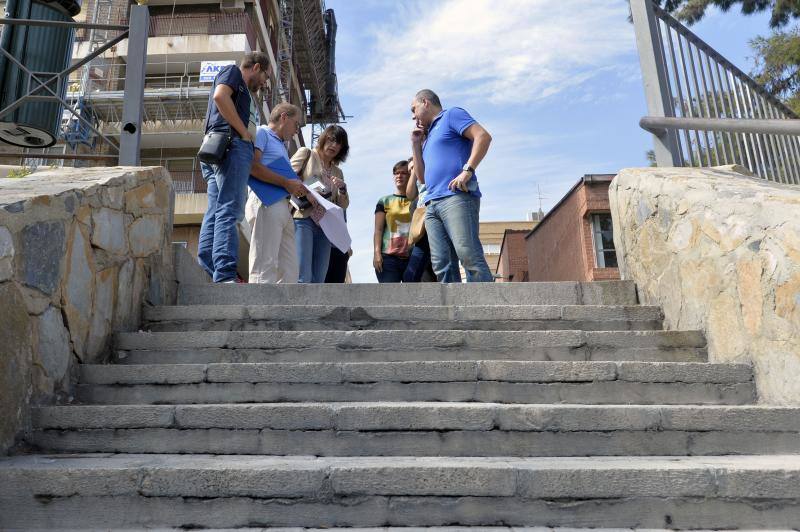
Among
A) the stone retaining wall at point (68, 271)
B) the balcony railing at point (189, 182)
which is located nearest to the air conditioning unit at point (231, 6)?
the balcony railing at point (189, 182)

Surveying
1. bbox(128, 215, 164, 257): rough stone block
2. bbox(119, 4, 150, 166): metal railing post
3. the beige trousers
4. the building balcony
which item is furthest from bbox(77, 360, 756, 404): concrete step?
the building balcony

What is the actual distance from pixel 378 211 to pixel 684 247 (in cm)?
308

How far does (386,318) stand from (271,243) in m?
1.69

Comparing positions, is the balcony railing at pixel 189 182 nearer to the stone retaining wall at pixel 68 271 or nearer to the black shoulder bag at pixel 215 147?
the black shoulder bag at pixel 215 147

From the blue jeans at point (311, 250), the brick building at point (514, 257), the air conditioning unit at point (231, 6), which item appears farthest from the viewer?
the brick building at point (514, 257)

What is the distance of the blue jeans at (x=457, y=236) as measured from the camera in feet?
14.8

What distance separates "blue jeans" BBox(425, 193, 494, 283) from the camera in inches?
178

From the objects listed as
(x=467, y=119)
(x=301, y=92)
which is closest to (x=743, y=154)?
(x=467, y=119)

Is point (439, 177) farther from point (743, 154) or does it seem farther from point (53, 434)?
point (53, 434)

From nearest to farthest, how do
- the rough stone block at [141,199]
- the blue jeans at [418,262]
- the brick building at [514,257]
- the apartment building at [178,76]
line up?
the rough stone block at [141,199] → the blue jeans at [418,262] → the apartment building at [178,76] → the brick building at [514,257]

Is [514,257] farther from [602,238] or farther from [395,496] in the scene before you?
A: [395,496]

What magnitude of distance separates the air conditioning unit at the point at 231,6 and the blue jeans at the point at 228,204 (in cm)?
2145

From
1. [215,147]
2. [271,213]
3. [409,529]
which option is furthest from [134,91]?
[409,529]

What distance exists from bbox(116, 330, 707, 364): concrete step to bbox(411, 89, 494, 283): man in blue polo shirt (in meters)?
1.21
